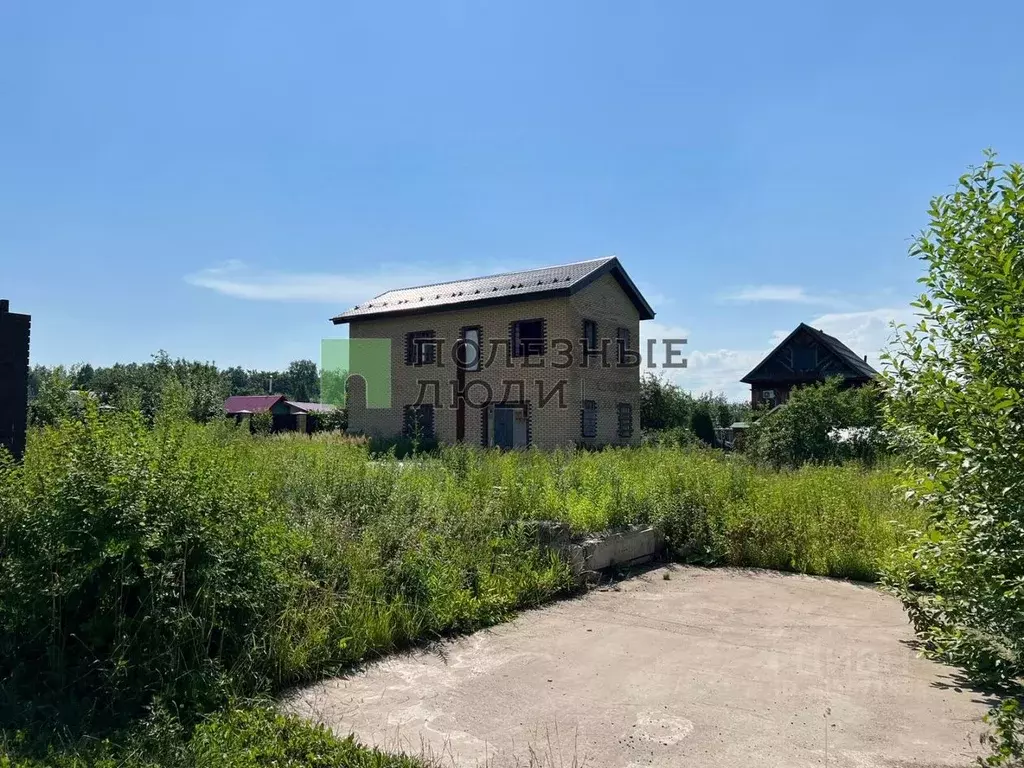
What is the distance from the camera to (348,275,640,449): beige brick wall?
65.3 ft

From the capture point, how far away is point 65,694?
3.48 meters

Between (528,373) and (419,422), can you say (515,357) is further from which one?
(419,422)

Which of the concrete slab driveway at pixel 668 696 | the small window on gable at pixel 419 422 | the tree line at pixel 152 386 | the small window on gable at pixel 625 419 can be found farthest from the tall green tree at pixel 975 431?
the small window on gable at pixel 419 422

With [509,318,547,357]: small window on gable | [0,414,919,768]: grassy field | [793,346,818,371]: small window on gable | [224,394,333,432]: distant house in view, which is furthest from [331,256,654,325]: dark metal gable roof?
[224,394,333,432]: distant house

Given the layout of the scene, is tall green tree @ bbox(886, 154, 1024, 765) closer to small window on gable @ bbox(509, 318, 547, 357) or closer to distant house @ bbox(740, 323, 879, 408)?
small window on gable @ bbox(509, 318, 547, 357)

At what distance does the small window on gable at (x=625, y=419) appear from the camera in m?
22.6

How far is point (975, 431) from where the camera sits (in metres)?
3.09

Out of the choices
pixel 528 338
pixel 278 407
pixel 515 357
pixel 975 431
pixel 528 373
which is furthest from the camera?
pixel 278 407

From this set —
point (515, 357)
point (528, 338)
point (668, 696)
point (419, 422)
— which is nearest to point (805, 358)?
point (528, 338)

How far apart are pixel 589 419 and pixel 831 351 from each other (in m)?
18.9

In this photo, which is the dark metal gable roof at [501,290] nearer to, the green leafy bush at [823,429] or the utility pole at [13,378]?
the green leafy bush at [823,429]

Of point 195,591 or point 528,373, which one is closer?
point 195,591

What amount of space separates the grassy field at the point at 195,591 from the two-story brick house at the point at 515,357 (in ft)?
44.3

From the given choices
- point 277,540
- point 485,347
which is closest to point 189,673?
point 277,540
